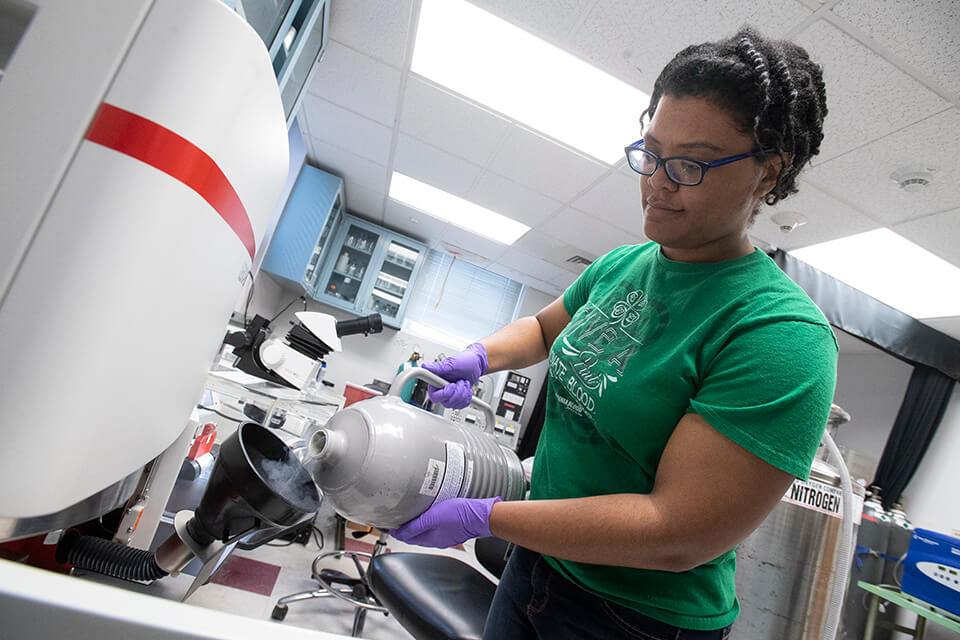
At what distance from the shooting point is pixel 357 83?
284cm

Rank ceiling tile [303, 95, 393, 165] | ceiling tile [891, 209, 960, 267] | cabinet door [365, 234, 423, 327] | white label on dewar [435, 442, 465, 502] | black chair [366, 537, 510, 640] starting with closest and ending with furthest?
white label on dewar [435, 442, 465, 502]
black chair [366, 537, 510, 640]
ceiling tile [891, 209, 960, 267]
ceiling tile [303, 95, 393, 165]
cabinet door [365, 234, 423, 327]

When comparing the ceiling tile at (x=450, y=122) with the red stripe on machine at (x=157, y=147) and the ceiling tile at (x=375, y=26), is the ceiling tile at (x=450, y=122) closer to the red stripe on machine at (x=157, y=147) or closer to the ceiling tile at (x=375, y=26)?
the ceiling tile at (x=375, y=26)

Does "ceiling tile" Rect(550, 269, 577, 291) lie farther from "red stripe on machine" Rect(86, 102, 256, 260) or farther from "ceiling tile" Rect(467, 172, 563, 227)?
"red stripe on machine" Rect(86, 102, 256, 260)

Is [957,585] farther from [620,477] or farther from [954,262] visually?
[620,477]

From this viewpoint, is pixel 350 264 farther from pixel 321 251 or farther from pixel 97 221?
pixel 97 221

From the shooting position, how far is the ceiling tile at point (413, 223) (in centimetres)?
468

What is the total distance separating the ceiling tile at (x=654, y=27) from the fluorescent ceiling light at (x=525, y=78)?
0.41 ft

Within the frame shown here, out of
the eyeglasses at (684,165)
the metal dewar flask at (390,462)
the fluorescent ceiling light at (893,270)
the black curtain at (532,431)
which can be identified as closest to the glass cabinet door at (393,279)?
the black curtain at (532,431)

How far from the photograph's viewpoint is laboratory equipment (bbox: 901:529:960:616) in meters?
2.47

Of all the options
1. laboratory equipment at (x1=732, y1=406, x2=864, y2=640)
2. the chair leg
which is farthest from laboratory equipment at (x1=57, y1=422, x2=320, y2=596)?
laboratory equipment at (x1=732, y1=406, x2=864, y2=640)

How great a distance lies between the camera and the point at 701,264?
2.60 ft

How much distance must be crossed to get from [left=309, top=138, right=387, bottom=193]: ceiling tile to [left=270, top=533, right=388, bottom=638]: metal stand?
305 cm

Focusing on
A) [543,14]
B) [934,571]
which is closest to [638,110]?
[543,14]

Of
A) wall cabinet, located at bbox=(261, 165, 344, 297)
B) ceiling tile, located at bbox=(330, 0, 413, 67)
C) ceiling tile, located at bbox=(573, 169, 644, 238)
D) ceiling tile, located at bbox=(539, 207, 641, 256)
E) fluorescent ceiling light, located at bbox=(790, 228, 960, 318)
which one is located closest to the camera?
ceiling tile, located at bbox=(330, 0, 413, 67)
